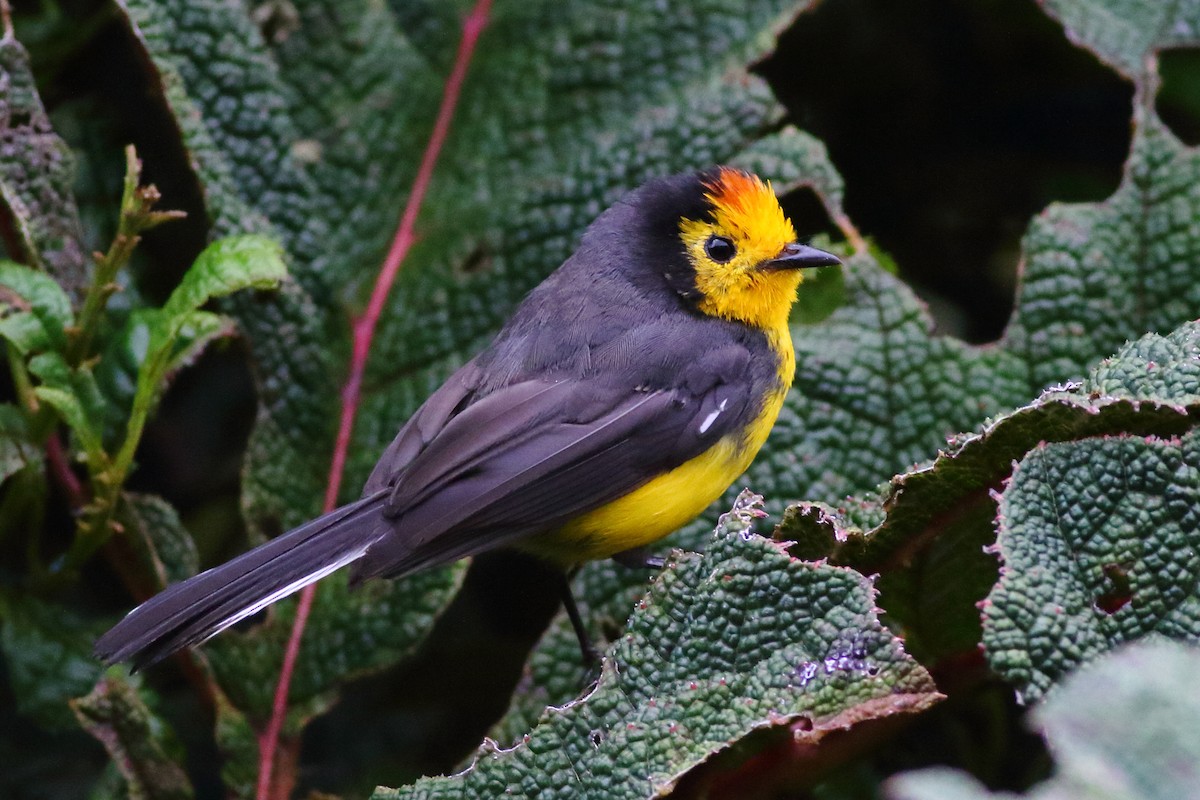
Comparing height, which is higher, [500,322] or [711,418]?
[500,322]

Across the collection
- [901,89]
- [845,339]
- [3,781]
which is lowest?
[3,781]

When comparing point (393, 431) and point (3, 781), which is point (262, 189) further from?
point (3, 781)

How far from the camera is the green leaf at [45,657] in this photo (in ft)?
7.47

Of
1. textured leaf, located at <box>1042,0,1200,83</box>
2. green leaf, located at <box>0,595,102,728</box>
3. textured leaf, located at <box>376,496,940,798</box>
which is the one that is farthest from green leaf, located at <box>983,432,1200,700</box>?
green leaf, located at <box>0,595,102,728</box>

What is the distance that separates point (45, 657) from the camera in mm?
2311

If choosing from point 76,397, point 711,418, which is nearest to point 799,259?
point 711,418

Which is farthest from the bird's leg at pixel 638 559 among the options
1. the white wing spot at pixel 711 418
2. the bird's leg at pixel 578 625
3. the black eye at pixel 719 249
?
the black eye at pixel 719 249

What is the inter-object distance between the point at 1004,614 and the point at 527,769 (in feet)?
2.03

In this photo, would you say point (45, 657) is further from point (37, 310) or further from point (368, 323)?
point (368, 323)

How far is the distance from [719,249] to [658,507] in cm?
58

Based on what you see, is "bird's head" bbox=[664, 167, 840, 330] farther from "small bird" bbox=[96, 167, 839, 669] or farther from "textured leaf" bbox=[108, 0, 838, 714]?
"textured leaf" bbox=[108, 0, 838, 714]

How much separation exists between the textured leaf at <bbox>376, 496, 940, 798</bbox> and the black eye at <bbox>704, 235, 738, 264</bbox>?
99 cm

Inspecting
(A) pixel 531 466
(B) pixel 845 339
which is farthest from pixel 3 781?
(B) pixel 845 339

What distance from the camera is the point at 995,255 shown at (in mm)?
3150
